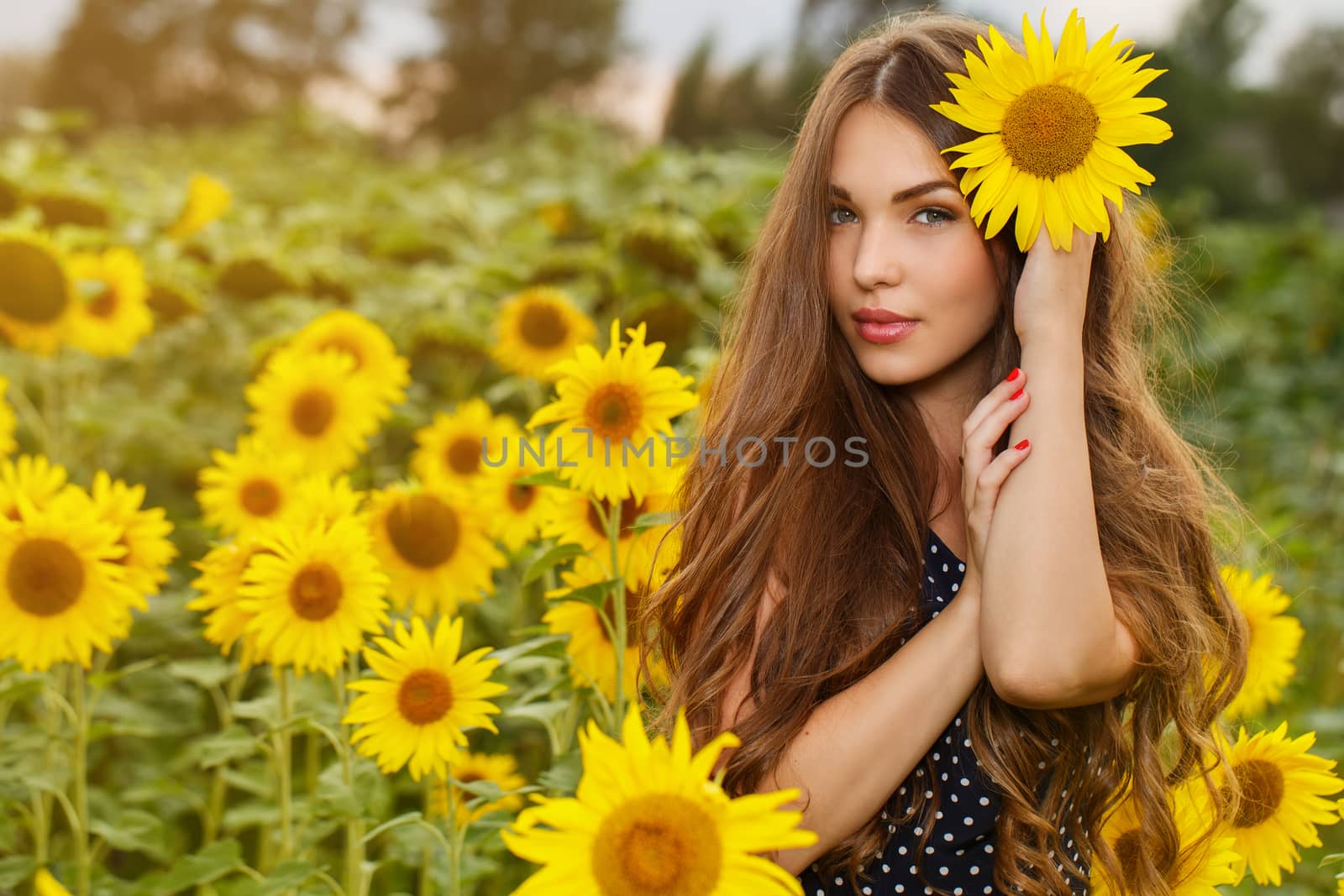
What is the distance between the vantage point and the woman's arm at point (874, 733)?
143cm

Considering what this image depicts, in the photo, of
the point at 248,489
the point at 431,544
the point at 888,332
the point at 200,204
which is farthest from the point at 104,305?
the point at 888,332

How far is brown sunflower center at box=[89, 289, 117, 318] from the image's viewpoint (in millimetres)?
2859

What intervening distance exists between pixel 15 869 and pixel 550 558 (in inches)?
40.0

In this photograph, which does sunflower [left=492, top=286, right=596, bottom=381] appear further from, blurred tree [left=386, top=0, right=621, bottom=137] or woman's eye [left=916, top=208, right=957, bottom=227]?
blurred tree [left=386, top=0, right=621, bottom=137]

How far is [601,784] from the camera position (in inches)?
40.6

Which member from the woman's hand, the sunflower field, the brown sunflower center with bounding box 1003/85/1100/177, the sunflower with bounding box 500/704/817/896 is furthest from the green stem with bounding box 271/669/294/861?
the brown sunflower center with bounding box 1003/85/1100/177

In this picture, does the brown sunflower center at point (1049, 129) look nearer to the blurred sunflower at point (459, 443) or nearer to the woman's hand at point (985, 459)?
the woman's hand at point (985, 459)

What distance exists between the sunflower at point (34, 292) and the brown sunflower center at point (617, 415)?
159 centimetres

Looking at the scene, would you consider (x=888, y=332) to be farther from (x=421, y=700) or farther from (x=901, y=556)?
(x=421, y=700)

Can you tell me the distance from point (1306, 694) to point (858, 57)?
2821 mm

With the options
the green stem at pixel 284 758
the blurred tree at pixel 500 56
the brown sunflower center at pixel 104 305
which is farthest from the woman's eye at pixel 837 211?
the blurred tree at pixel 500 56

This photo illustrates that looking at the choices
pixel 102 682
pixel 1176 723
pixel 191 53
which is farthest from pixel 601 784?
pixel 191 53

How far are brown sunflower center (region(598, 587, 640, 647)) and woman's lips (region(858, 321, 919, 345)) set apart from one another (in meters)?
0.54

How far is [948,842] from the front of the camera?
5.26 feet
